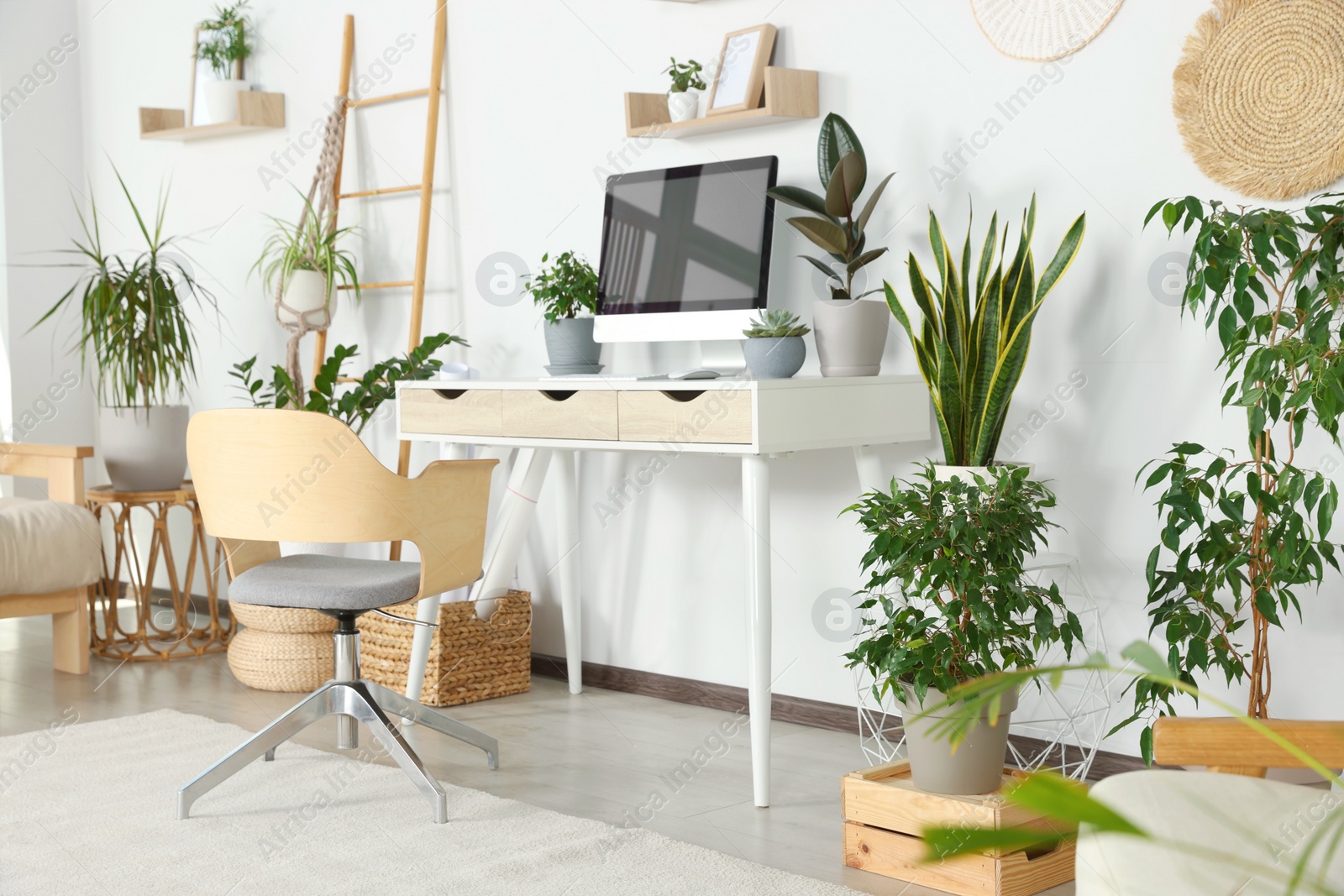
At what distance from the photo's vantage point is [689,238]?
2.97 metres

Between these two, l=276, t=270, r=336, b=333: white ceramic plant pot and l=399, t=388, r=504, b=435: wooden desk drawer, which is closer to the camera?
l=399, t=388, r=504, b=435: wooden desk drawer

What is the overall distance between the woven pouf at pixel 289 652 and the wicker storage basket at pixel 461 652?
0.36ft

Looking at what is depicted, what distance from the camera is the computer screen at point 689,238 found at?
2826mm

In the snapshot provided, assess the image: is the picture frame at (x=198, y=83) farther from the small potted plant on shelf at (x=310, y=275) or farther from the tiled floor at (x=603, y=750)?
the tiled floor at (x=603, y=750)

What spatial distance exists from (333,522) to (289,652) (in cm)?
124

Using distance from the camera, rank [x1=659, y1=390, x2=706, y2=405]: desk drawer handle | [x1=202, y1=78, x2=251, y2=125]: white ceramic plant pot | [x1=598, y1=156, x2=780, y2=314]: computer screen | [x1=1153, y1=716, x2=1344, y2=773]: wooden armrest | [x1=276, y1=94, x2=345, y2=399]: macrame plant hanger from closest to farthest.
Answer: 1. [x1=1153, y1=716, x2=1344, y2=773]: wooden armrest
2. [x1=659, y1=390, x2=706, y2=405]: desk drawer handle
3. [x1=598, y1=156, x2=780, y2=314]: computer screen
4. [x1=276, y1=94, x2=345, y2=399]: macrame plant hanger
5. [x1=202, y1=78, x2=251, y2=125]: white ceramic plant pot

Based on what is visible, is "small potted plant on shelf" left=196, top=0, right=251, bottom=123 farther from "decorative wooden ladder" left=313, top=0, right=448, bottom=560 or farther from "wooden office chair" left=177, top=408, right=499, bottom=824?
"wooden office chair" left=177, top=408, right=499, bottom=824

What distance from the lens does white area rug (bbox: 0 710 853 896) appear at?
6.69ft

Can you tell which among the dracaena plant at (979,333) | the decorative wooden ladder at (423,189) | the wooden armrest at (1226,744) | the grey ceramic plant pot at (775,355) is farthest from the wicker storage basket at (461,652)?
the wooden armrest at (1226,744)

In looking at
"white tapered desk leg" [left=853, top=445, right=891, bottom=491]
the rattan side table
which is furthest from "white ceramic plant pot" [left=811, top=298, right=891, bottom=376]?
the rattan side table

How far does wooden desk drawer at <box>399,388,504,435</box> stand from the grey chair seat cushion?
434 millimetres

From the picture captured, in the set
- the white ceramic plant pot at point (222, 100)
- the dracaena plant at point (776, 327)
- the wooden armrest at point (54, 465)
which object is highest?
the white ceramic plant pot at point (222, 100)

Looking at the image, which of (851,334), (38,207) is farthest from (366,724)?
(38,207)

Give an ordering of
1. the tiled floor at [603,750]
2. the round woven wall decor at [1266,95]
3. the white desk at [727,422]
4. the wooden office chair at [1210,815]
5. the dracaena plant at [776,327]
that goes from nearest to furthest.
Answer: the wooden office chair at [1210,815] < the round woven wall decor at [1266,95] < the tiled floor at [603,750] < the white desk at [727,422] < the dracaena plant at [776,327]
